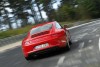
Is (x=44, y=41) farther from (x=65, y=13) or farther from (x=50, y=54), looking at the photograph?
(x=65, y=13)

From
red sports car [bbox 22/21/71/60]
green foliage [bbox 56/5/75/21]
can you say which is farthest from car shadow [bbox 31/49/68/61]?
green foliage [bbox 56/5/75/21]

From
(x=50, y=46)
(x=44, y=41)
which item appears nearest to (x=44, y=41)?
(x=44, y=41)

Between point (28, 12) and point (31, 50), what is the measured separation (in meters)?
66.4

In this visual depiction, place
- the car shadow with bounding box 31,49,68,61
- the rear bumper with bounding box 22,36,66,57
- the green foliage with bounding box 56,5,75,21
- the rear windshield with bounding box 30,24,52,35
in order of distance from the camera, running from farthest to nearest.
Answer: the green foliage with bounding box 56,5,75,21 < the rear windshield with bounding box 30,24,52,35 < the car shadow with bounding box 31,49,68,61 < the rear bumper with bounding box 22,36,66,57

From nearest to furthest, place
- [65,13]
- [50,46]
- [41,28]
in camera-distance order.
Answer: [50,46] < [41,28] < [65,13]

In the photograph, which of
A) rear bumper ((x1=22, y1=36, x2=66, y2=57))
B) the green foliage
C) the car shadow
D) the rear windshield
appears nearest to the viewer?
rear bumper ((x1=22, y1=36, x2=66, y2=57))

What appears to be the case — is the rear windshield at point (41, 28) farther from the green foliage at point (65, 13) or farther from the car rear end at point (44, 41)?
the green foliage at point (65, 13)

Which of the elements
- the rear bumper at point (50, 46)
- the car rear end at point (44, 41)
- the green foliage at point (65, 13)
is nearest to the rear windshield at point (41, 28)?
the car rear end at point (44, 41)

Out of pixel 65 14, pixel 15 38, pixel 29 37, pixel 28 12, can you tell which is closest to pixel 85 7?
pixel 65 14

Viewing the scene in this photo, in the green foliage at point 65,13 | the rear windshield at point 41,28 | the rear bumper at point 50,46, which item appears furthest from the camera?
the green foliage at point 65,13

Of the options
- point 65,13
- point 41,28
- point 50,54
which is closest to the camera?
point 50,54

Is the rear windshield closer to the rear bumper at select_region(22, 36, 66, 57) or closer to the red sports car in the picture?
the red sports car

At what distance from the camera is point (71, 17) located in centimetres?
6969

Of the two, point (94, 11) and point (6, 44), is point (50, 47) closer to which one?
point (6, 44)
